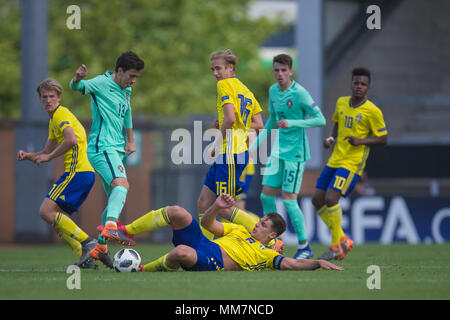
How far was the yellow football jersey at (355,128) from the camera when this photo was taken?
10.0 m

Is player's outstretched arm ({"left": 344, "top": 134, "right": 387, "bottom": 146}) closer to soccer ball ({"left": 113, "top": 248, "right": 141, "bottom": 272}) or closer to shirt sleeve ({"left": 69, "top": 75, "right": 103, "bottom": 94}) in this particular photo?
shirt sleeve ({"left": 69, "top": 75, "right": 103, "bottom": 94})

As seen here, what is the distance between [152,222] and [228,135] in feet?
4.97

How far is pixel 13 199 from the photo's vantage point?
55.0 ft

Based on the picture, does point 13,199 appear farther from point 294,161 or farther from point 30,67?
point 294,161

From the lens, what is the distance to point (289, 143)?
10.1 metres

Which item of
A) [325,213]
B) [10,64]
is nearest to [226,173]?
[325,213]

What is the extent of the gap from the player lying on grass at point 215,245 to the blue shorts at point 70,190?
1026mm

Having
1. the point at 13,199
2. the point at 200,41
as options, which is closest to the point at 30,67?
the point at 13,199

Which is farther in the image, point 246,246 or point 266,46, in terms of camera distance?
point 266,46

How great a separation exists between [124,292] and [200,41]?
26.6 meters

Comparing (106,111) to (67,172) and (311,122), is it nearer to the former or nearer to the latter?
(67,172)

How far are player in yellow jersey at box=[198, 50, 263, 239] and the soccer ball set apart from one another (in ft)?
4.05

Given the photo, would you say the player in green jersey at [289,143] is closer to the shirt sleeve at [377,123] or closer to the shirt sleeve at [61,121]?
the shirt sleeve at [377,123]

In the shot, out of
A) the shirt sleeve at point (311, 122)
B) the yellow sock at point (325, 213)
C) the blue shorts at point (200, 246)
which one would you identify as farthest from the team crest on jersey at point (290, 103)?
the blue shorts at point (200, 246)
